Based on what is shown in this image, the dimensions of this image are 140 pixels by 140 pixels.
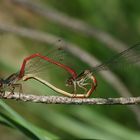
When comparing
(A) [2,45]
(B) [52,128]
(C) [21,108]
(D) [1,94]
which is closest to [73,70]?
(D) [1,94]

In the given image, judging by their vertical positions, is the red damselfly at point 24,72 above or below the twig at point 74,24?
below

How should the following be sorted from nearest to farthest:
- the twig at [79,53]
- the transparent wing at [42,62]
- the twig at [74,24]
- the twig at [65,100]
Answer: the twig at [65,100] → the transparent wing at [42,62] → the twig at [79,53] → the twig at [74,24]

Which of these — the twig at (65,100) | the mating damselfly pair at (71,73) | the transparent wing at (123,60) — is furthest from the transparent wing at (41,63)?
the twig at (65,100)

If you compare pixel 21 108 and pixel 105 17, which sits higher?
pixel 105 17

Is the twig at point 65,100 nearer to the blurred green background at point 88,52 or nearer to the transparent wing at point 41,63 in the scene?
the transparent wing at point 41,63

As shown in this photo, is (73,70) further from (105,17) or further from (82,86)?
(105,17)
